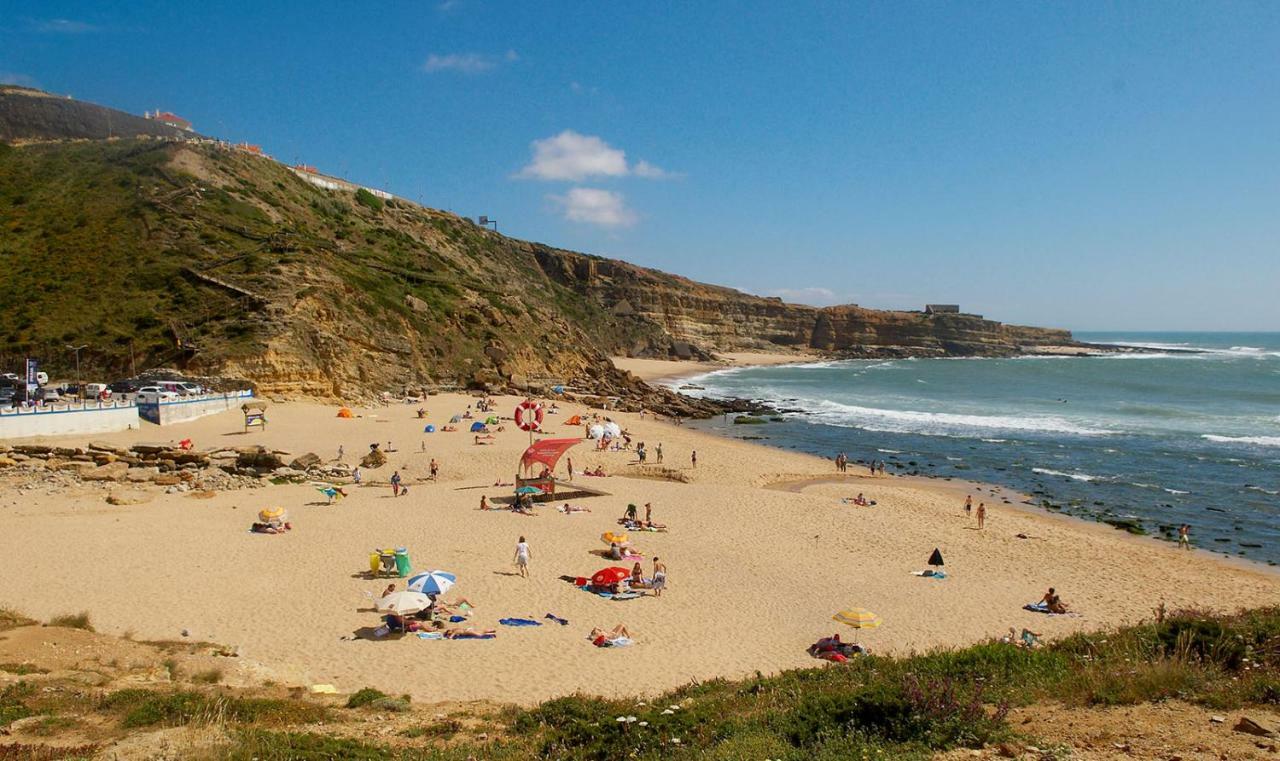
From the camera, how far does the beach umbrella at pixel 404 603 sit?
456 inches

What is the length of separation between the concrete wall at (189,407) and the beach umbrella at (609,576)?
70.7 feet

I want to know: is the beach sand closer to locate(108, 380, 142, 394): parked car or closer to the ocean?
the ocean

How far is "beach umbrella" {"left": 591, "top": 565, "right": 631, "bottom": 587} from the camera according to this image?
1401 cm

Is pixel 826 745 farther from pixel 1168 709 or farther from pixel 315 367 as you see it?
pixel 315 367

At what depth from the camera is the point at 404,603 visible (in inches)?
460

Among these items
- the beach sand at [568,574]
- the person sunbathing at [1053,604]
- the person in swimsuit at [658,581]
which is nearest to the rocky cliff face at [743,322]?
the beach sand at [568,574]

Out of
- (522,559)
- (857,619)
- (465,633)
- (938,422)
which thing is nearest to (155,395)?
(522,559)

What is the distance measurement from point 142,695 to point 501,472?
17.6 metres

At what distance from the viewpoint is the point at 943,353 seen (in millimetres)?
111562

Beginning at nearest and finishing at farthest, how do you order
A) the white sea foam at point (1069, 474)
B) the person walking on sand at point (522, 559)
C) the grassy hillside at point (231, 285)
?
the person walking on sand at point (522, 559), the white sea foam at point (1069, 474), the grassy hillside at point (231, 285)

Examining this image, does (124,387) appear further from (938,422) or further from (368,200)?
(938,422)

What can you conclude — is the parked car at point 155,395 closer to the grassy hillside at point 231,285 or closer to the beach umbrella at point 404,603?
the grassy hillside at point 231,285

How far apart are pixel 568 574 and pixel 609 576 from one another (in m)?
1.51

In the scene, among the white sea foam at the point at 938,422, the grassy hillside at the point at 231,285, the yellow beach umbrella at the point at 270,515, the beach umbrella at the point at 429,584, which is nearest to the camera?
the beach umbrella at the point at 429,584
